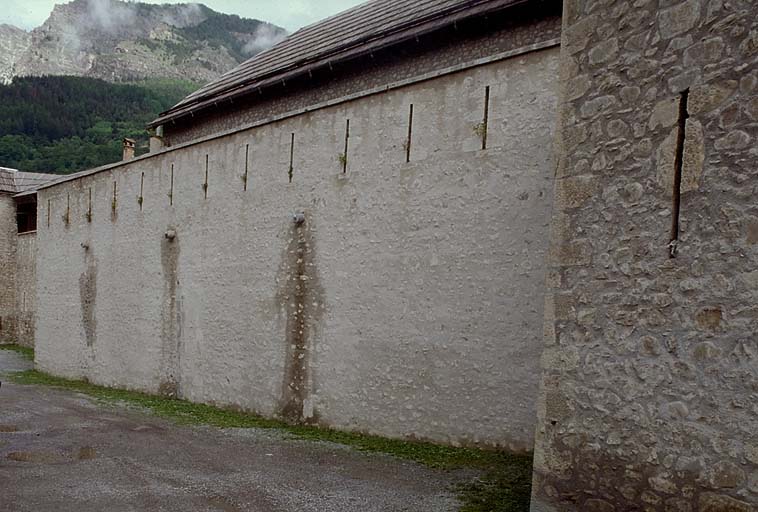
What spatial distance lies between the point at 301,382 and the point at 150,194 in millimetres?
5595

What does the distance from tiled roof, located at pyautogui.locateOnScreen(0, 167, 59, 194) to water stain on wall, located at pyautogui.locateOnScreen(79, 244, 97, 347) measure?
45.1 ft

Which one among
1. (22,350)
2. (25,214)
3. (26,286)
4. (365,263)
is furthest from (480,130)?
(25,214)

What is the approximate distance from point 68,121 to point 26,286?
2991 cm

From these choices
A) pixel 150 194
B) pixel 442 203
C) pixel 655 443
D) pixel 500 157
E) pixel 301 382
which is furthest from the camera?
pixel 150 194

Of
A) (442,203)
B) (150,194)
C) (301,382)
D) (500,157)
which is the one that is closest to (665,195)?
(500,157)

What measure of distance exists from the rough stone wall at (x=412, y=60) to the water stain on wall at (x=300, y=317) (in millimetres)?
2781

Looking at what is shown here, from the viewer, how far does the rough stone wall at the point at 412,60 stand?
8.72 meters

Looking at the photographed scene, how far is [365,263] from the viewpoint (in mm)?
8297

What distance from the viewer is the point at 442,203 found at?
24.6 feet

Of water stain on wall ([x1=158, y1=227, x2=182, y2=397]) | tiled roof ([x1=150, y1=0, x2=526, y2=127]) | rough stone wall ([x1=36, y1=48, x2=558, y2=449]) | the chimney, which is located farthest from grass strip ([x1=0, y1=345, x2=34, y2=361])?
water stain on wall ([x1=158, y1=227, x2=182, y2=397])

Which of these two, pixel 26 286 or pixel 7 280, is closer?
pixel 26 286

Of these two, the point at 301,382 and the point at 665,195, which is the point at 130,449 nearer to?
the point at 301,382

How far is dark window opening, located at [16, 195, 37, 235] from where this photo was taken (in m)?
26.5

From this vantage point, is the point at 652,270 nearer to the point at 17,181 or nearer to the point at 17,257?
the point at 17,257
